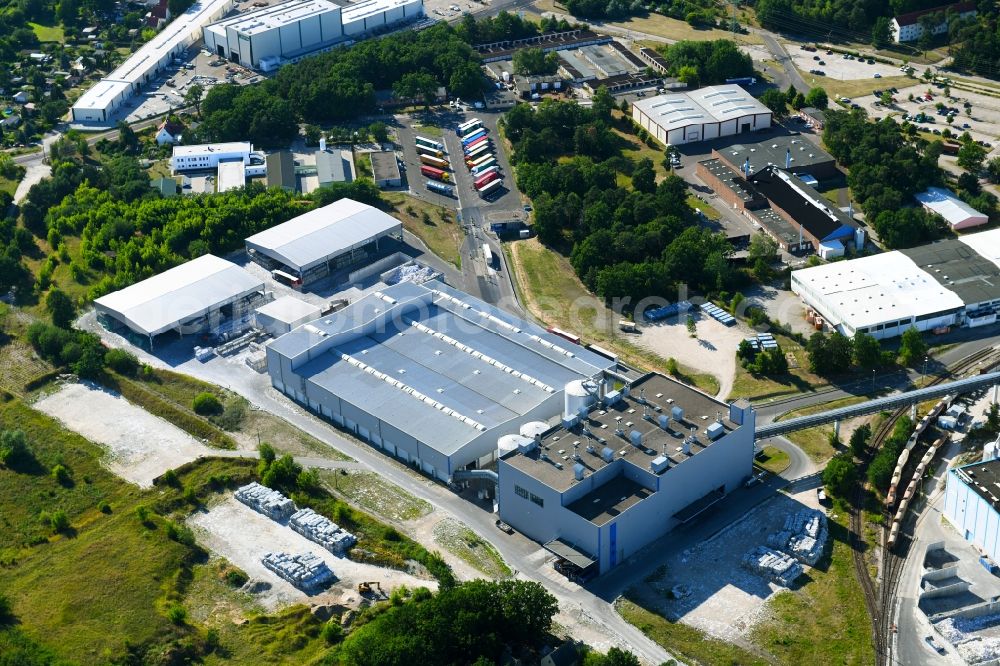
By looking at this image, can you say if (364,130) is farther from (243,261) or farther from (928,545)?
(928,545)

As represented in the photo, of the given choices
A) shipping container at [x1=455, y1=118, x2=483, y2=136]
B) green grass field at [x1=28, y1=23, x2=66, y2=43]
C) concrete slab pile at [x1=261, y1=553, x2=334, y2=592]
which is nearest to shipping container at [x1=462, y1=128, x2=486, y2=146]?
shipping container at [x1=455, y1=118, x2=483, y2=136]

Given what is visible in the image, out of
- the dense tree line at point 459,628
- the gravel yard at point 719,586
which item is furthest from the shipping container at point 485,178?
the dense tree line at point 459,628

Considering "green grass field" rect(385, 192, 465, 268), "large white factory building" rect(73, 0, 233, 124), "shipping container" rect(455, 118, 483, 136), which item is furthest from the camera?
"large white factory building" rect(73, 0, 233, 124)

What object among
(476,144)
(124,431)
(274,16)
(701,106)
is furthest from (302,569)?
(274,16)

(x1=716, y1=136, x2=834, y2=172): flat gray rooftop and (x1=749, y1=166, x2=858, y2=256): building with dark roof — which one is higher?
(x1=716, y1=136, x2=834, y2=172): flat gray rooftop

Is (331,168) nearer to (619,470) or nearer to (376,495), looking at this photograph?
(376,495)

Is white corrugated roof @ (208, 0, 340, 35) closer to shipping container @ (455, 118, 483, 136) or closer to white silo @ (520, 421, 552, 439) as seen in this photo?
shipping container @ (455, 118, 483, 136)

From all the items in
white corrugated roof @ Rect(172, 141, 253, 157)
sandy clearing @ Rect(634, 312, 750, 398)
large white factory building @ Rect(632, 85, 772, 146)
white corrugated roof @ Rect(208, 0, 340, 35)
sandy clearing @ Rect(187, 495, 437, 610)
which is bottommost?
sandy clearing @ Rect(187, 495, 437, 610)
